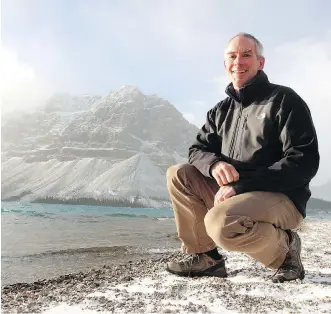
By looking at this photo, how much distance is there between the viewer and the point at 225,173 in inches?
136

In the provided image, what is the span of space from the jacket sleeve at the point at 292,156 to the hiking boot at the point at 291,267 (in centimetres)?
71

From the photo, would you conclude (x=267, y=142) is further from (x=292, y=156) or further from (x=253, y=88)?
(x=253, y=88)

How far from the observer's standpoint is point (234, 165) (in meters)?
3.67

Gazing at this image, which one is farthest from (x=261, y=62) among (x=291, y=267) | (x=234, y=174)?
(x=291, y=267)

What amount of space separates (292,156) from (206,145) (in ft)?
4.10

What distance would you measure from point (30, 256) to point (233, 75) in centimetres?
804

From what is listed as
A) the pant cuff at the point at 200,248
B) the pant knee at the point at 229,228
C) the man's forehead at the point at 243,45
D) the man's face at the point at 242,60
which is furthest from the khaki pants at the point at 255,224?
the man's forehead at the point at 243,45

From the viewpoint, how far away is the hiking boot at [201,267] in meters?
4.05

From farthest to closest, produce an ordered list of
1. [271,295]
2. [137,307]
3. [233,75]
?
[233,75]
[271,295]
[137,307]

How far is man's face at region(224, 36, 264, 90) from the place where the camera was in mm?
3789

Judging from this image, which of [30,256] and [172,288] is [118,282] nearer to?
[172,288]

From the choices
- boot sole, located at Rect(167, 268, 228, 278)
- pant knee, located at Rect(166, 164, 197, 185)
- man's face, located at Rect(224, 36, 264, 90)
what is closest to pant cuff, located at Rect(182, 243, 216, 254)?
boot sole, located at Rect(167, 268, 228, 278)

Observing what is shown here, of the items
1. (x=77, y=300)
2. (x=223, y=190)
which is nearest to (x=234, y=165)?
(x=223, y=190)

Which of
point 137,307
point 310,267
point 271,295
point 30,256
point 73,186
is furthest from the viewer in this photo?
point 73,186
